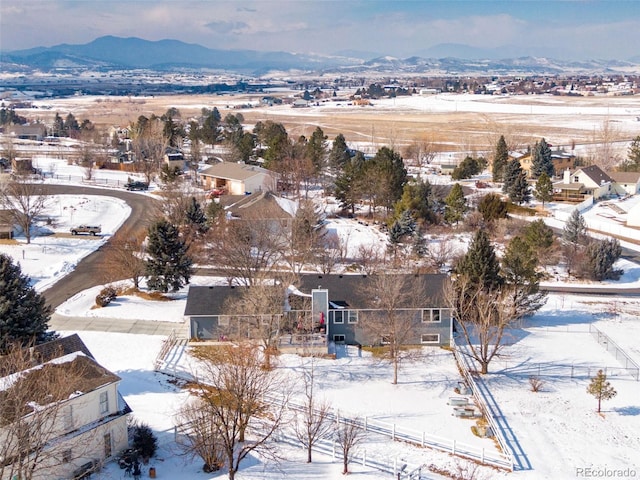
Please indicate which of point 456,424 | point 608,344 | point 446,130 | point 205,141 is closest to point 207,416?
point 456,424

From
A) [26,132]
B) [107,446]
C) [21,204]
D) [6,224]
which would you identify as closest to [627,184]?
[21,204]

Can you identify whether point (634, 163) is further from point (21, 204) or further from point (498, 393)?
point (21, 204)

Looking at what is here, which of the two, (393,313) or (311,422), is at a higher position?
(393,313)

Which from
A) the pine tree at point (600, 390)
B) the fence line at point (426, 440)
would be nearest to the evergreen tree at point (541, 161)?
the pine tree at point (600, 390)

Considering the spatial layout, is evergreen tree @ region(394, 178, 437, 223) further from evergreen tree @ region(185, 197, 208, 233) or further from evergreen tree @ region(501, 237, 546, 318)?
evergreen tree @ region(501, 237, 546, 318)

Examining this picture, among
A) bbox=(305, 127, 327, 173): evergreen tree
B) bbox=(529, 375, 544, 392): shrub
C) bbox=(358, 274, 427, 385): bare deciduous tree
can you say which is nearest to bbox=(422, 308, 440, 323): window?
bbox=(358, 274, 427, 385): bare deciduous tree

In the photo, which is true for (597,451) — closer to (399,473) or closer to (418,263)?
(399,473)
